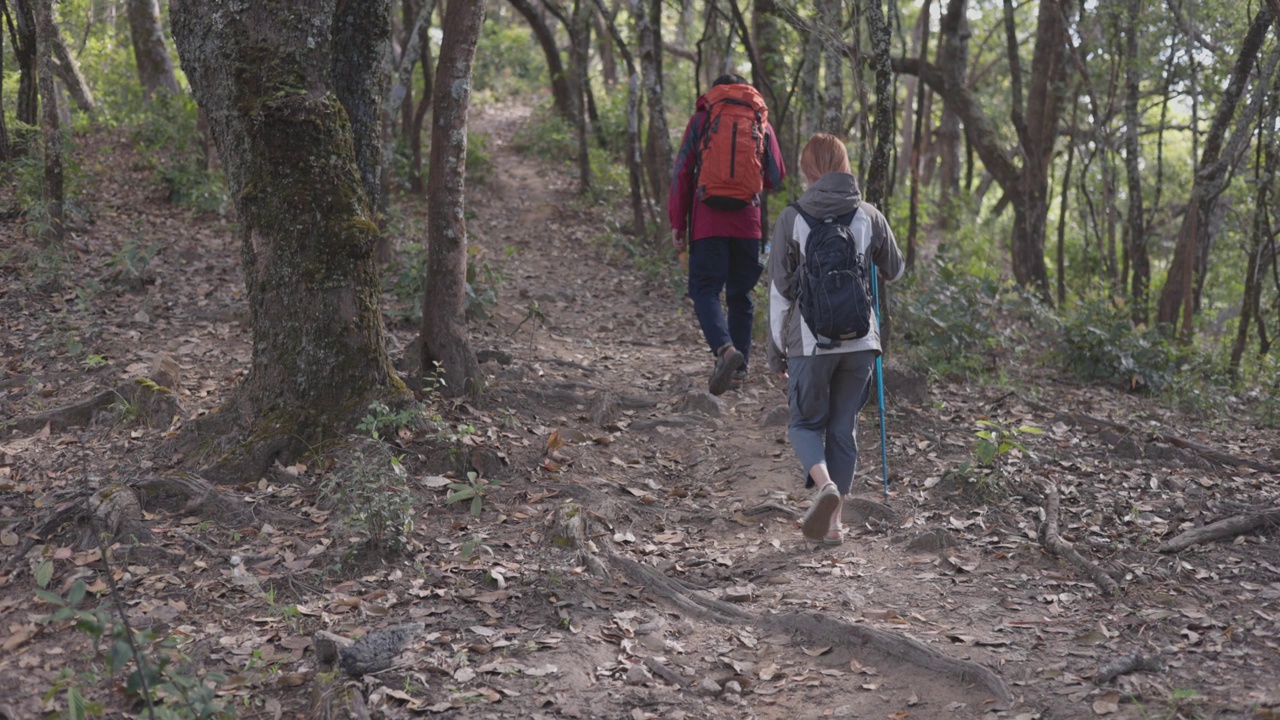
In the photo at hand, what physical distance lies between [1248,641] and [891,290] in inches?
253

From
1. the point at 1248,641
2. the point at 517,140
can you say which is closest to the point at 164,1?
the point at 517,140

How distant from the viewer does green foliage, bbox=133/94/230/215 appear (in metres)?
11.0

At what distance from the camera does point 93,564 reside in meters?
4.43

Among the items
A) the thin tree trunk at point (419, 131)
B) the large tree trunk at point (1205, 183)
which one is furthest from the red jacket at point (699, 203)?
the thin tree trunk at point (419, 131)

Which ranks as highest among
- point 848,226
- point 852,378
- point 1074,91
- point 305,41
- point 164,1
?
point 164,1

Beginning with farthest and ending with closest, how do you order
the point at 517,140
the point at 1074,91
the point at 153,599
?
the point at 517,140
the point at 1074,91
the point at 153,599

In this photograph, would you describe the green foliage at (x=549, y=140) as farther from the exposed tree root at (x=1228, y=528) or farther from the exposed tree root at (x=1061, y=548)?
the exposed tree root at (x=1228, y=528)

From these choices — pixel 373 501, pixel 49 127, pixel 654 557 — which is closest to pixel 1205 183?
pixel 654 557

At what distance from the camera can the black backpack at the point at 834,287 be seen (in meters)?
4.92

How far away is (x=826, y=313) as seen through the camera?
493cm

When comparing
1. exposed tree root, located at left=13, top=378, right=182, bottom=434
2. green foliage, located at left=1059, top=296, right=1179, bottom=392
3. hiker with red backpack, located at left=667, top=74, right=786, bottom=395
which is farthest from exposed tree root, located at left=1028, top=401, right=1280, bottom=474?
exposed tree root, located at left=13, top=378, right=182, bottom=434

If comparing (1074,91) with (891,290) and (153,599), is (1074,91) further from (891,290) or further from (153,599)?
(153,599)

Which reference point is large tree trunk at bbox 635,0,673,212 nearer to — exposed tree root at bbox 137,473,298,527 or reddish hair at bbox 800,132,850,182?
reddish hair at bbox 800,132,850,182

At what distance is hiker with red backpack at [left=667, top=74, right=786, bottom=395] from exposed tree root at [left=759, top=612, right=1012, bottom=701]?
2.77 m
